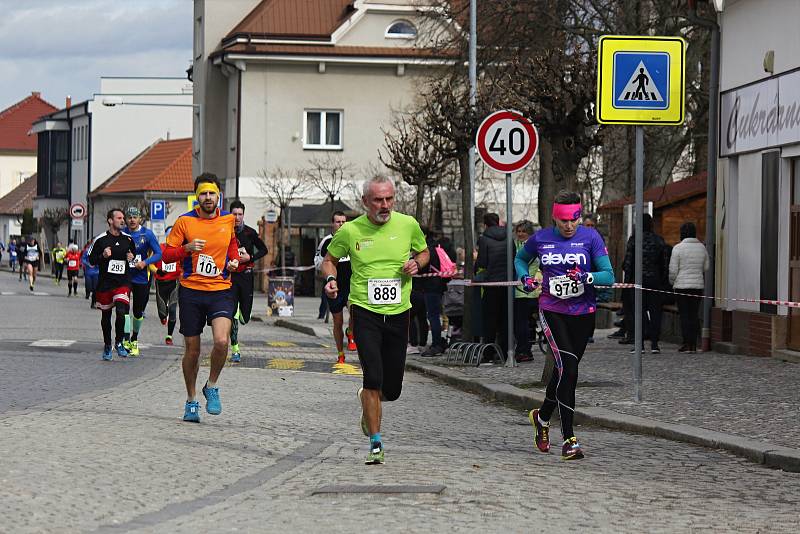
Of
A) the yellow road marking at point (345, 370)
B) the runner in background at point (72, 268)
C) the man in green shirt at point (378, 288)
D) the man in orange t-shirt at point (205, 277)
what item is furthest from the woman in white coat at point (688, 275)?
the runner in background at point (72, 268)

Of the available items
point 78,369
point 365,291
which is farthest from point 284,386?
point 365,291

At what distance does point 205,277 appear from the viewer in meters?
12.4

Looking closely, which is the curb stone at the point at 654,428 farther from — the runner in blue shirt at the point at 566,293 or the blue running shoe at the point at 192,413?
the blue running shoe at the point at 192,413

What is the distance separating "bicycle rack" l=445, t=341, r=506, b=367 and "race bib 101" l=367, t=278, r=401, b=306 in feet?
28.1

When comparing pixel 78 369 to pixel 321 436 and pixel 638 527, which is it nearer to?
pixel 321 436

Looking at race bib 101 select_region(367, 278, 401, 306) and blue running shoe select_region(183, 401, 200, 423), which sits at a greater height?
race bib 101 select_region(367, 278, 401, 306)

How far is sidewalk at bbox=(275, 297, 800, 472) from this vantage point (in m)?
11.5

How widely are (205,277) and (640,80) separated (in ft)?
13.8

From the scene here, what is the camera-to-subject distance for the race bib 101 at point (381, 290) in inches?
400

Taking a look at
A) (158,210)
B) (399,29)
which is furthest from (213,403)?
(399,29)

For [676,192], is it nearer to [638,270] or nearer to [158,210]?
[638,270]

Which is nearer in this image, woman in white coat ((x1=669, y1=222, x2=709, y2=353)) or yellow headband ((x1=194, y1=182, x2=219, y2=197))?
yellow headband ((x1=194, y1=182, x2=219, y2=197))

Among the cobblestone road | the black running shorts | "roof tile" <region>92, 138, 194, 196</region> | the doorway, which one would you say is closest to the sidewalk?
the cobblestone road

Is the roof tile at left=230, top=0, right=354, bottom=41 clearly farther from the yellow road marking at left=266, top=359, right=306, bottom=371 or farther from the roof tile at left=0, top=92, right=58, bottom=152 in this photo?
the roof tile at left=0, top=92, right=58, bottom=152
